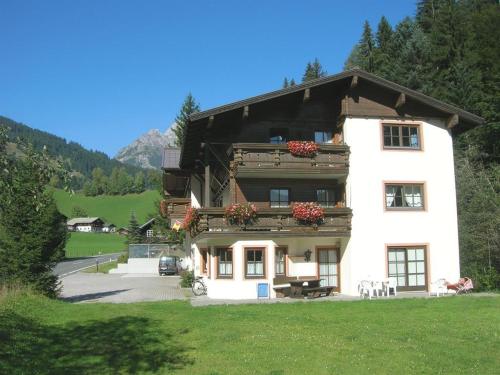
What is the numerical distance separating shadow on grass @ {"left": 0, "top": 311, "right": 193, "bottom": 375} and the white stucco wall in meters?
10.9

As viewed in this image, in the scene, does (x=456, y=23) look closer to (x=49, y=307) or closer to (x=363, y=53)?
(x=363, y=53)

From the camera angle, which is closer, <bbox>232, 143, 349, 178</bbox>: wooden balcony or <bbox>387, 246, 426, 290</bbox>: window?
<bbox>232, 143, 349, 178</bbox>: wooden balcony

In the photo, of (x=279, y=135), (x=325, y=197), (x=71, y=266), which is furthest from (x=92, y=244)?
(x=325, y=197)

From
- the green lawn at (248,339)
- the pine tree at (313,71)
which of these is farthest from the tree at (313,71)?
the green lawn at (248,339)

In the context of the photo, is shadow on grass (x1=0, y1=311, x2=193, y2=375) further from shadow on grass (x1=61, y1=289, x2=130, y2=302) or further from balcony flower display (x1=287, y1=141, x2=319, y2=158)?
balcony flower display (x1=287, y1=141, x2=319, y2=158)

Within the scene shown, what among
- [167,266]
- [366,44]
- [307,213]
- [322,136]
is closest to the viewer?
[307,213]

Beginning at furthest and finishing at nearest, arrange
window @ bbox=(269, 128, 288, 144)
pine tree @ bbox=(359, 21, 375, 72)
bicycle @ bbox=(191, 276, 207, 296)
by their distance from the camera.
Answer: pine tree @ bbox=(359, 21, 375, 72) < bicycle @ bbox=(191, 276, 207, 296) < window @ bbox=(269, 128, 288, 144)

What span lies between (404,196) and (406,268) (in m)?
3.01

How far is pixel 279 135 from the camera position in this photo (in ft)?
79.0

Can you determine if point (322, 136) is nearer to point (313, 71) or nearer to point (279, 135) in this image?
point (279, 135)

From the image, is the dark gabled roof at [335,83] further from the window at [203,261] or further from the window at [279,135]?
the window at [203,261]

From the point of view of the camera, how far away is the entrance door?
76.8 feet

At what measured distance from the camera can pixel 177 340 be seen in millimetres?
12438

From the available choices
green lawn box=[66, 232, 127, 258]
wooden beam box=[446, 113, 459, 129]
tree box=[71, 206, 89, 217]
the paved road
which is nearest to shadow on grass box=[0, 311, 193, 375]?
wooden beam box=[446, 113, 459, 129]
